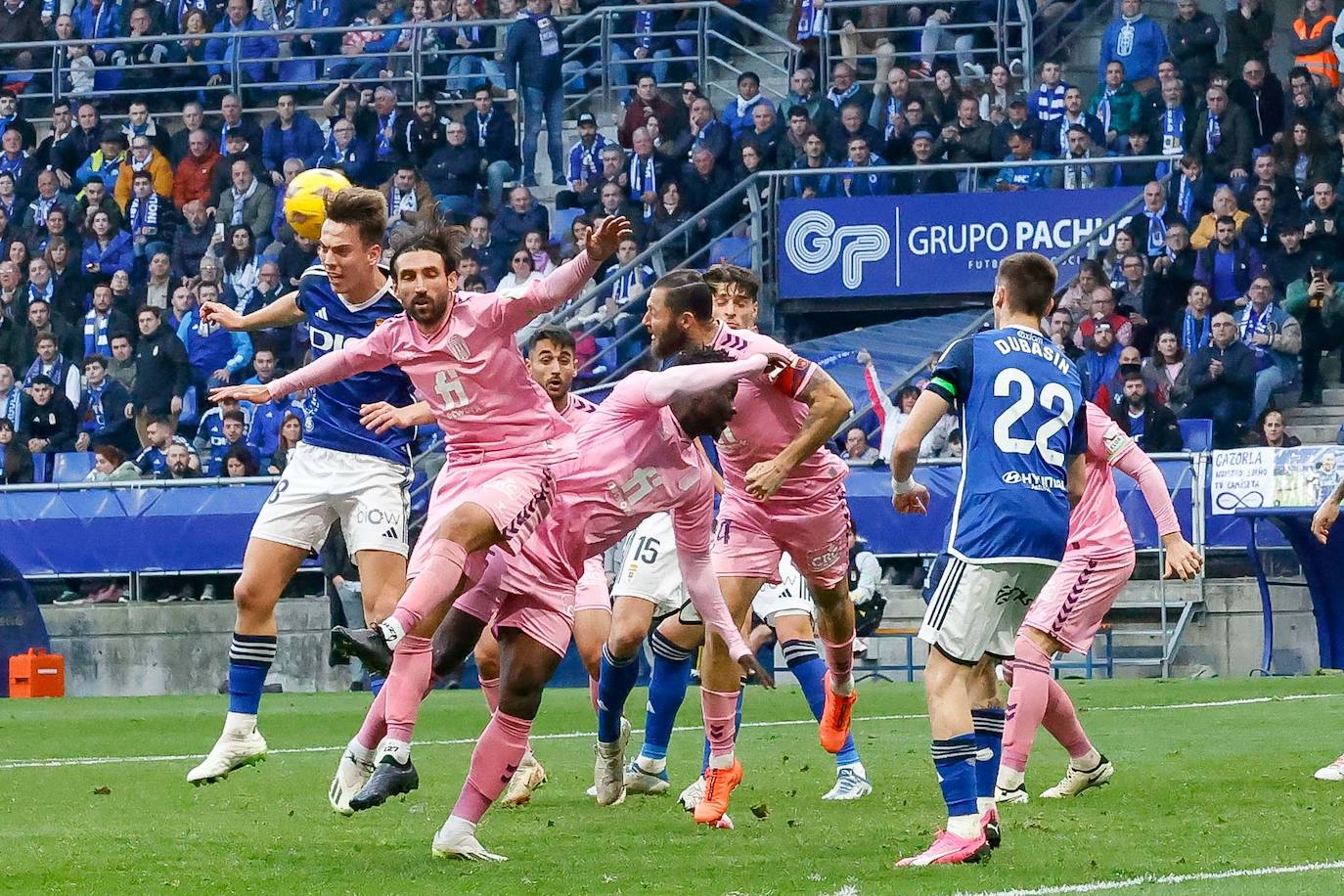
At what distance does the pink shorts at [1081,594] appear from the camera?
940 centimetres

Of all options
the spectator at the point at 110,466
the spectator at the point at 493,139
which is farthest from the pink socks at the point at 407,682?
the spectator at the point at 493,139

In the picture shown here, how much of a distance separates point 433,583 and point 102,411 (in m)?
17.8

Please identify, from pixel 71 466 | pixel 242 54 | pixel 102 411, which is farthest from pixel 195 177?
pixel 71 466

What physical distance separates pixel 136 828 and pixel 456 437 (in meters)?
2.07

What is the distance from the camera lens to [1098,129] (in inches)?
906

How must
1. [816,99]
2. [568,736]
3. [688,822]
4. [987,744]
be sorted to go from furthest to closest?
[816,99] < [568,736] < [688,822] < [987,744]

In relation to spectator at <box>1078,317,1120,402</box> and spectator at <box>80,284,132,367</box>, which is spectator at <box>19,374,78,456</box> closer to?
spectator at <box>80,284,132,367</box>

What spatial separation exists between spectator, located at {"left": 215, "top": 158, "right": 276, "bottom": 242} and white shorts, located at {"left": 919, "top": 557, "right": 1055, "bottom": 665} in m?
19.9

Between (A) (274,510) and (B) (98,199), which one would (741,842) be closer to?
(A) (274,510)

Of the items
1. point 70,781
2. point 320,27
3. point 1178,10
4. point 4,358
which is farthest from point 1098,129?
point 70,781

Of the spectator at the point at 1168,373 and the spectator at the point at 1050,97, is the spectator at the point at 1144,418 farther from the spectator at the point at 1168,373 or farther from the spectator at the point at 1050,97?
the spectator at the point at 1050,97

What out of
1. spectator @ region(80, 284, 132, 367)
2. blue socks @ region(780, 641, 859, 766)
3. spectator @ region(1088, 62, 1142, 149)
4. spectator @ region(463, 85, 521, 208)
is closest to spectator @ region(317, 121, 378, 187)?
spectator @ region(463, 85, 521, 208)

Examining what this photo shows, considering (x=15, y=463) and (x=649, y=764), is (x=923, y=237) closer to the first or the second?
(x=15, y=463)

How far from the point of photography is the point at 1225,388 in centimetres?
1986
